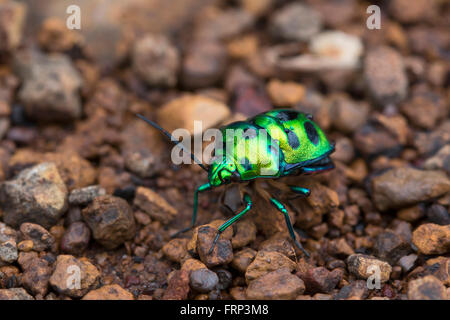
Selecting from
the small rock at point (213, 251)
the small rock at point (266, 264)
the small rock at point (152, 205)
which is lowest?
the small rock at point (266, 264)

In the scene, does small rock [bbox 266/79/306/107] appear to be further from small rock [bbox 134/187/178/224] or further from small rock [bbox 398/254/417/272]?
small rock [bbox 398/254/417/272]

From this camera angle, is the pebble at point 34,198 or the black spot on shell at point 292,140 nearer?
the pebble at point 34,198

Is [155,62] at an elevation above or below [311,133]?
above

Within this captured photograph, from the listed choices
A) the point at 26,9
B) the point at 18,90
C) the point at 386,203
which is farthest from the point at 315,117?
the point at 26,9

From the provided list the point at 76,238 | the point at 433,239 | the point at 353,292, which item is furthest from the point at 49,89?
the point at 433,239

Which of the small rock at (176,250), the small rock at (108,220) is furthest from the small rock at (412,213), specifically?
the small rock at (108,220)

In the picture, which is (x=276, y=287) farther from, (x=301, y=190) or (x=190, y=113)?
(x=190, y=113)

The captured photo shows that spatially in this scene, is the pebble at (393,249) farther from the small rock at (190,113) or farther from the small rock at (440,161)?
the small rock at (190,113)
